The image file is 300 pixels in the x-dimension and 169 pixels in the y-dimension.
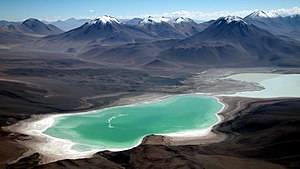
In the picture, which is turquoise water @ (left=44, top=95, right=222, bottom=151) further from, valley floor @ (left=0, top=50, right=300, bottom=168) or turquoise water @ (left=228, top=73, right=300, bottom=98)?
turquoise water @ (left=228, top=73, right=300, bottom=98)

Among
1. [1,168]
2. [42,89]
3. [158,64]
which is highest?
[158,64]

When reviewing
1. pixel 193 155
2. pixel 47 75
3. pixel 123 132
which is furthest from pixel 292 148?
pixel 47 75

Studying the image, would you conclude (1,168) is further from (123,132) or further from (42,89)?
(42,89)

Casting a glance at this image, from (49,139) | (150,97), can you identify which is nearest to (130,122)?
(49,139)

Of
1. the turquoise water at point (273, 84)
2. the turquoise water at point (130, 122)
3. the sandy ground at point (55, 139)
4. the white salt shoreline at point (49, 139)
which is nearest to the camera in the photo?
the white salt shoreline at point (49, 139)

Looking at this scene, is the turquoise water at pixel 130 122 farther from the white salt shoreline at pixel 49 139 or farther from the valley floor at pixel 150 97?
the valley floor at pixel 150 97

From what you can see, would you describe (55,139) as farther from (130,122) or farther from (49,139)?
(130,122)

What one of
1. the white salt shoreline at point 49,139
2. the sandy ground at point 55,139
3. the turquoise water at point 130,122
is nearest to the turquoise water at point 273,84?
the turquoise water at point 130,122
